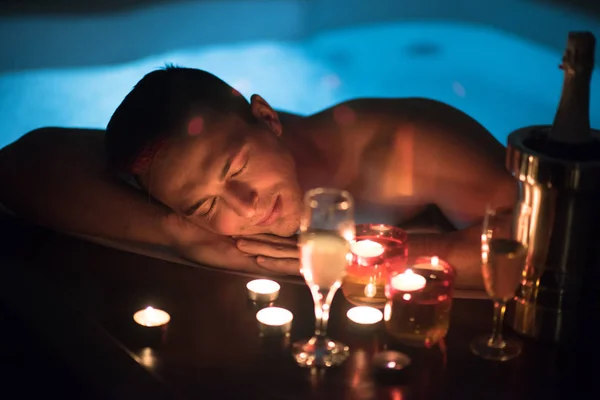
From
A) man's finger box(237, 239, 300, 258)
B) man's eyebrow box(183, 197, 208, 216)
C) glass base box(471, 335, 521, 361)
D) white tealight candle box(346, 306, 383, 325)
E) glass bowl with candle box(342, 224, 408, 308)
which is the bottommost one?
glass base box(471, 335, 521, 361)

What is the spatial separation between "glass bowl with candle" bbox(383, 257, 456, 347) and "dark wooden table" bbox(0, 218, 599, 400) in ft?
0.08

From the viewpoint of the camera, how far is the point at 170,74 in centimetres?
175

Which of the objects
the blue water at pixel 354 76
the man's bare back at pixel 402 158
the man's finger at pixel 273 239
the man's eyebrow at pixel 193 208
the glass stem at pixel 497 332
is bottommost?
the glass stem at pixel 497 332

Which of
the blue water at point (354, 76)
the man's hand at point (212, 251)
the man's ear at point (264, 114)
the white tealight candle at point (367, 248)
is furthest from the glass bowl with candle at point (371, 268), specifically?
the blue water at point (354, 76)

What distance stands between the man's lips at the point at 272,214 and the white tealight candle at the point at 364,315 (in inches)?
16.4

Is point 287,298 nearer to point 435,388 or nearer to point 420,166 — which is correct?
point 435,388

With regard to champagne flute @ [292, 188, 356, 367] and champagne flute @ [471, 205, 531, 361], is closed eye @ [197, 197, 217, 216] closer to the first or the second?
champagne flute @ [292, 188, 356, 367]

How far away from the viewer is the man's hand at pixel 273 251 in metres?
1.59

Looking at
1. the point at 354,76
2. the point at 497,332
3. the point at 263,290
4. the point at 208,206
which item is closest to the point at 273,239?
the point at 208,206

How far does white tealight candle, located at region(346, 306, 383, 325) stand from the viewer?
51.0 inches

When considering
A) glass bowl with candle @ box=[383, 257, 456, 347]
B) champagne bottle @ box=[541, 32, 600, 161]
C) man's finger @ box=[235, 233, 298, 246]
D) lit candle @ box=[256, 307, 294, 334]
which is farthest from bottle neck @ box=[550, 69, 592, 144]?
man's finger @ box=[235, 233, 298, 246]

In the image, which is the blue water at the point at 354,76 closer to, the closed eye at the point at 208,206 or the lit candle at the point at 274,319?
the closed eye at the point at 208,206

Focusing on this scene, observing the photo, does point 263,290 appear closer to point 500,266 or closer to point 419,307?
point 419,307

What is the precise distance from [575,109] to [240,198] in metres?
0.70
